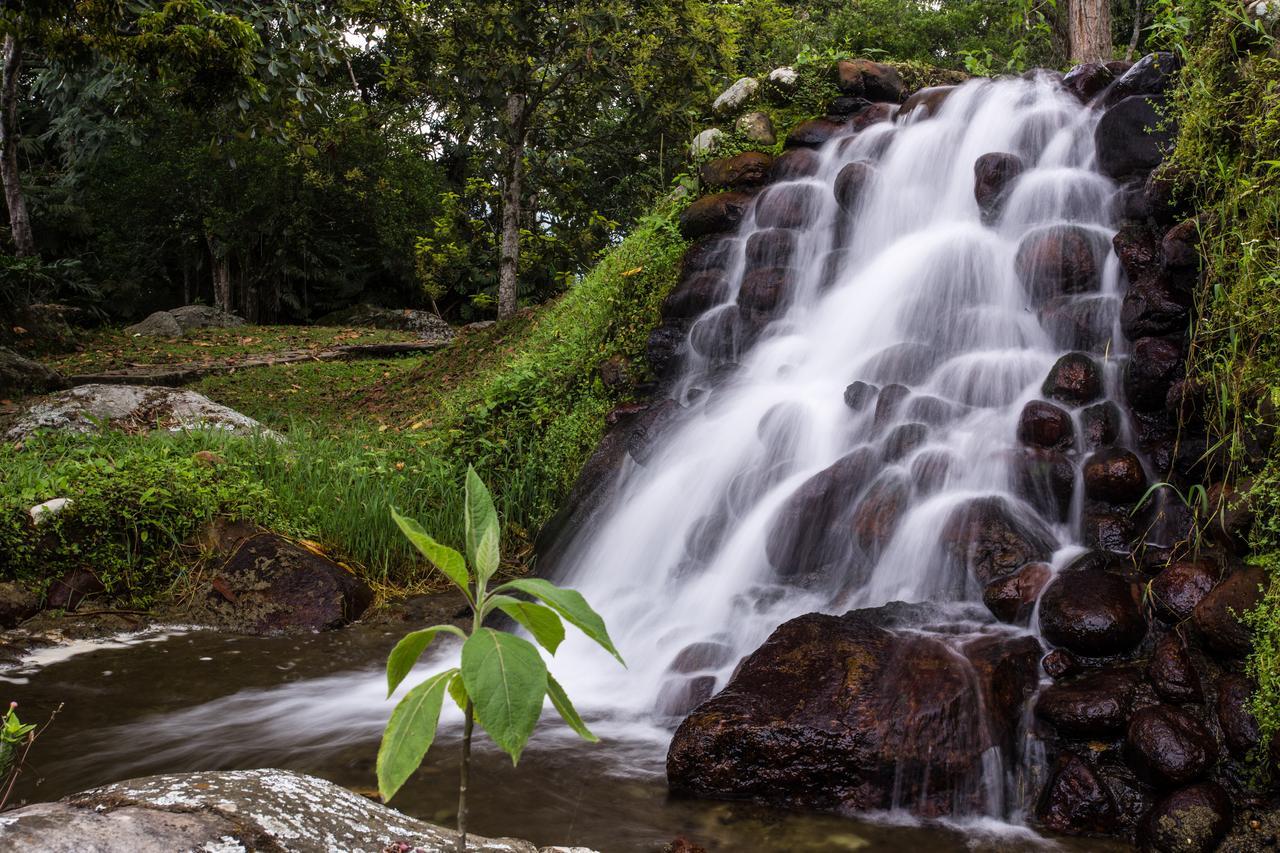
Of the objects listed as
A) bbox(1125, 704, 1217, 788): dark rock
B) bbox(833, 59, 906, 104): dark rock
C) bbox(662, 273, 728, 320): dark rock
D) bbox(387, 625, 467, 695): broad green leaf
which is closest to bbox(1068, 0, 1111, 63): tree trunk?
bbox(833, 59, 906, 104): dark rock

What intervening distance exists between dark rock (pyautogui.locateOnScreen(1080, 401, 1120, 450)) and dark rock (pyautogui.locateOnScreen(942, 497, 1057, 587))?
536 millimetres

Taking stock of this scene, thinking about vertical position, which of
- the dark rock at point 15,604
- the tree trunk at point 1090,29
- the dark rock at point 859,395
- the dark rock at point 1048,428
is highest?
the tree trunk at point 1090,29

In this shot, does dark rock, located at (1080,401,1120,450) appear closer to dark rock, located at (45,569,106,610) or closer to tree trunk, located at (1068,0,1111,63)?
dark rock, located at (45,569,106,610)

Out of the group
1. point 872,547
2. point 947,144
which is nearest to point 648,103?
point 947,144

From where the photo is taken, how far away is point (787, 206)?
727cm

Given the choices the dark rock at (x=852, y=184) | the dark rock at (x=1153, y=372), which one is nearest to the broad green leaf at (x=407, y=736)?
the dark rock at (x=1153, y=372)

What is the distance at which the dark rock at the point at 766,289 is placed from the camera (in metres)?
6.64

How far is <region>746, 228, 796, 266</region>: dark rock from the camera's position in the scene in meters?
6.91

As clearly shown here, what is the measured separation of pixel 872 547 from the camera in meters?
4.28

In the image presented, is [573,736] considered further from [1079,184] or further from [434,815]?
[1079,184]

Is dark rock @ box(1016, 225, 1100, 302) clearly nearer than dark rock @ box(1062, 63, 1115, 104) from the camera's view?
Yes

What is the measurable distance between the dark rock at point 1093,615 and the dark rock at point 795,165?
480 cm

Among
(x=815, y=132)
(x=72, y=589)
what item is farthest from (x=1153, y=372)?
(x=72, y=589)

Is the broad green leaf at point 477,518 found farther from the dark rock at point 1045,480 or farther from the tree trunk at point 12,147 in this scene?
the tree trunk at point 12,147
